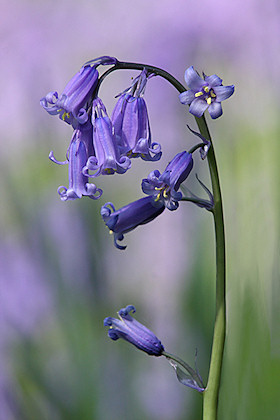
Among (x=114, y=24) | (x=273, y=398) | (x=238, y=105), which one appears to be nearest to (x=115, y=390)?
(x=273, y=398)

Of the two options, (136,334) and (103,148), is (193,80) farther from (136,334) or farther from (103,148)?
(136,334)

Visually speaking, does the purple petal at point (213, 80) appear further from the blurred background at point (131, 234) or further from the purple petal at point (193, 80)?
the blurred background at point (131, 234)

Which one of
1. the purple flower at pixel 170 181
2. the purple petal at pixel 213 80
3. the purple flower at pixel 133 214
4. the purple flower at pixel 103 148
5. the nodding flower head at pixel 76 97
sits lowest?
the purple flower at pixel 133 214

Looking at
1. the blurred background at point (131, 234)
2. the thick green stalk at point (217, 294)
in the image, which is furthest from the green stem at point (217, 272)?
the blurred background at point (131, 234)

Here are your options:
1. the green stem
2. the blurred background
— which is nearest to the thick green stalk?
the green stem

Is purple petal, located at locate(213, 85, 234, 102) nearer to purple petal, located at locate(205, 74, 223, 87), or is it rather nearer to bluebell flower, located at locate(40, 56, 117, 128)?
purple petal, located at locate(205, 74, 223, 87)

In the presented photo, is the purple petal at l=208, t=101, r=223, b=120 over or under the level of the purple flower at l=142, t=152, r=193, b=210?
over
